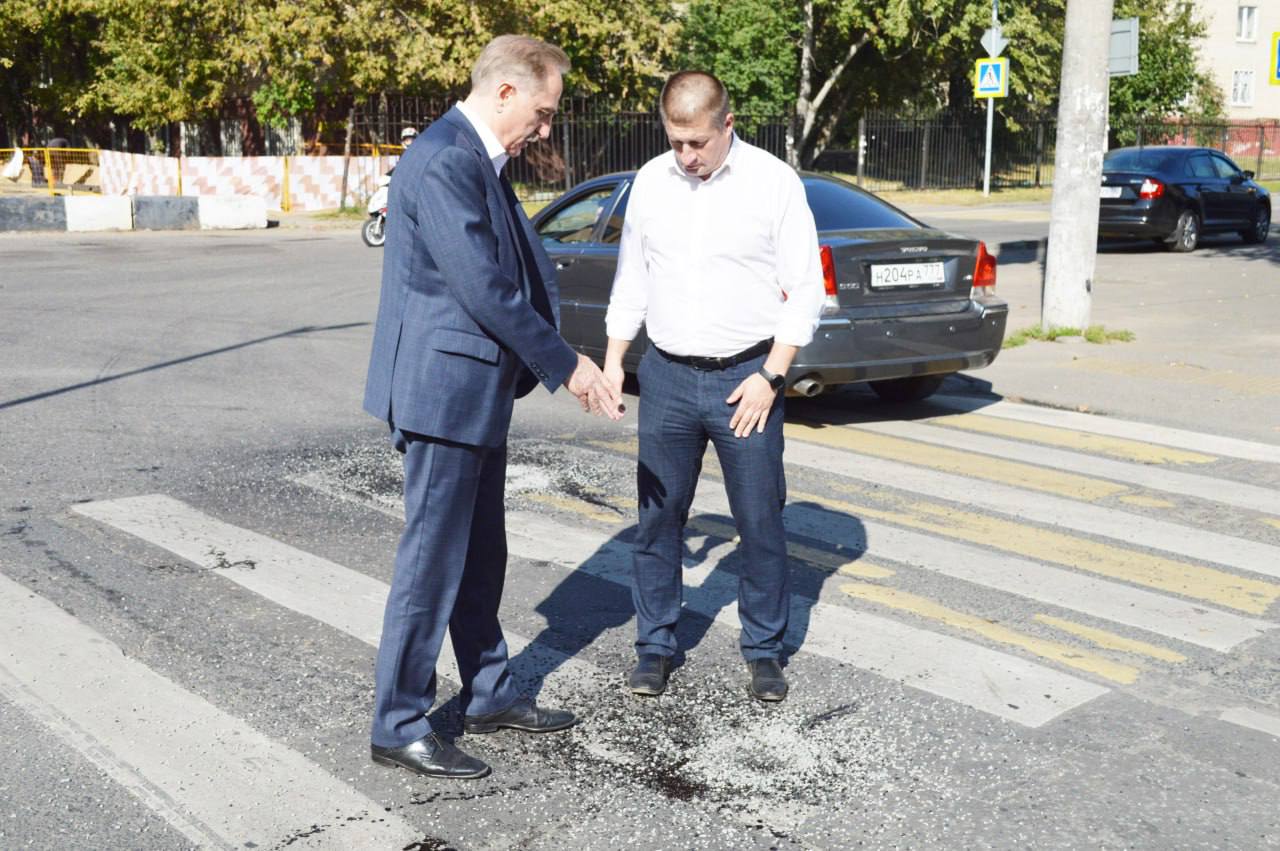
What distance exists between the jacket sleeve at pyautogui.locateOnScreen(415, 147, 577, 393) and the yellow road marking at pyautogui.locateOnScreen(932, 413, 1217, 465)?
16.8 ft

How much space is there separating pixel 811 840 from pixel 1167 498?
4.08 meters

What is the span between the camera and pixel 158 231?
25.1 metres

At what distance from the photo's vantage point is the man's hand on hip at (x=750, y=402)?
13.5ft

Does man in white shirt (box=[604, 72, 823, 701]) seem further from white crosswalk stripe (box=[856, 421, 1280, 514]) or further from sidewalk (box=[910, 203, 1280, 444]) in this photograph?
sidewalk (box=[910, 203, 1280, 444])

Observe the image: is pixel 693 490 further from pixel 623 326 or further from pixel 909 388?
pixel 909 388

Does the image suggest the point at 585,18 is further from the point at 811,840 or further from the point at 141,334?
the point at 811,840

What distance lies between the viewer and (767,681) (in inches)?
172

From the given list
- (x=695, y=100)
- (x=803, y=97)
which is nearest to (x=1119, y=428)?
(x=695, y=100)

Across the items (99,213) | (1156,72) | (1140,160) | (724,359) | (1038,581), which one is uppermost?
(1156,72)

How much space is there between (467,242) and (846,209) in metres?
5.70

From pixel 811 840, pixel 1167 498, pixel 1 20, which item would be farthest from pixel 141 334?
pixel 1 20

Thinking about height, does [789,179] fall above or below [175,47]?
below

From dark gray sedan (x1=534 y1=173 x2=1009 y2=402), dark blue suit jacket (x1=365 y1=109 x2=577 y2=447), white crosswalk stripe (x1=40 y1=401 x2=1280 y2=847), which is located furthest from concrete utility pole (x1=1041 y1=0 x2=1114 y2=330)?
dark blue suit jacket (x1=365 y1=109 x2=577 y2=447)

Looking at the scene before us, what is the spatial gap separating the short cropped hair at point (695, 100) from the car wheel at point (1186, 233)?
58.0ft
